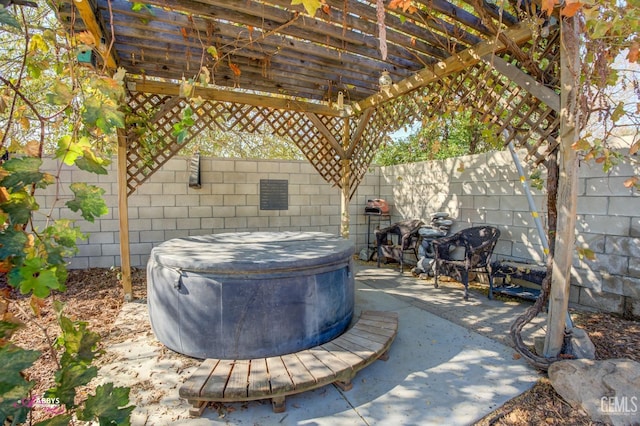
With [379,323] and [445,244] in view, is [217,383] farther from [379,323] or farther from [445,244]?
[445,244]

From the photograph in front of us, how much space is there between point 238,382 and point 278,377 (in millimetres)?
223

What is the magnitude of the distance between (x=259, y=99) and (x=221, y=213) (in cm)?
193

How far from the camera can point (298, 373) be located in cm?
185

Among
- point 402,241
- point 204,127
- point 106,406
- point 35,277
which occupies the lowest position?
point 402,241

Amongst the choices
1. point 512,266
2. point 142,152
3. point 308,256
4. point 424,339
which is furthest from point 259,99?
point 512,266

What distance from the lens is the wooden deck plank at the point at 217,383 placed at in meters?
1.66

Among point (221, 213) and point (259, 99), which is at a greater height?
point (259, 99)

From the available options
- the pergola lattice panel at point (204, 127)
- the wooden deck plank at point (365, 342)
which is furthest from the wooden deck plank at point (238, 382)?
the pergola lattice panel at point (204, 127)

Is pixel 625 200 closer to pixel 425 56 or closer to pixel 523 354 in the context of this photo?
pixel 523 354

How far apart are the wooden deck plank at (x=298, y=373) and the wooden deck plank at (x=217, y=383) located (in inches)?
13.9

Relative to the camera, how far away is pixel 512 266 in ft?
12.0

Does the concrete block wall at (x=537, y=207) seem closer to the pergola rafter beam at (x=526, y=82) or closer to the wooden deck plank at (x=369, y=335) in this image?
the pergola rafter beam at (x=526, y=82)

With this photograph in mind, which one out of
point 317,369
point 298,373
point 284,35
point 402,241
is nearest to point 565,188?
point 317,369

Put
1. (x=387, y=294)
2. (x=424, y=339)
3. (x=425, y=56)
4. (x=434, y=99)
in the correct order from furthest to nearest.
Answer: (x=387, y=294), (x=434, y=99), (x=425, y=56), (x=424, y=339)
